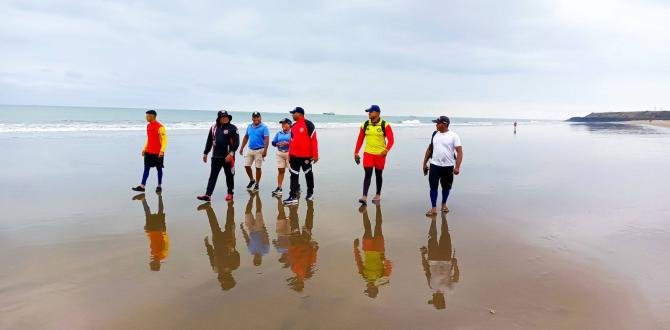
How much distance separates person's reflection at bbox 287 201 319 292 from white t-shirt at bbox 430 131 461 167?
98.1 inches

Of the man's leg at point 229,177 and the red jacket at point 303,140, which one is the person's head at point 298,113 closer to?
the red jacket at point 303,140

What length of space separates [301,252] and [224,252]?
96cm

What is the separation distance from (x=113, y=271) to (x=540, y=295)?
14.5 feet

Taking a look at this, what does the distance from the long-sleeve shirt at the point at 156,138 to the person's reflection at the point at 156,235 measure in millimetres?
1785

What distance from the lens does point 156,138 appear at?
8.84 metres

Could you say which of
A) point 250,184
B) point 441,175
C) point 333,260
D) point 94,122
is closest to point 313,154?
point 250,184

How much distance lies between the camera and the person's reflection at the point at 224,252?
13.2 feet

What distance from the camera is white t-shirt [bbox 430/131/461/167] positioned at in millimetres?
6777

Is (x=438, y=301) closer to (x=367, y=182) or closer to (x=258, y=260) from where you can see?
(x=258, y=260)

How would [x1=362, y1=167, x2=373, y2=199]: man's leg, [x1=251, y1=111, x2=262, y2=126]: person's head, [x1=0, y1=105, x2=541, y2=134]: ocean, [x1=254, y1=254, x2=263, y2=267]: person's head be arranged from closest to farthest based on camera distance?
1. [x1=254, y1=254, x2=263, y2=267]: person's head
2. [x1=362, y1=167, x2=373, y2=199]: man's leg
3. [x1=251, y1=111, x2=262, y2=126]: person's head
4. [x1=0, y1=105, x2=541, y2=134]: ocean

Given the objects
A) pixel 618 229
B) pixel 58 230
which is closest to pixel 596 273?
pixel 618 229

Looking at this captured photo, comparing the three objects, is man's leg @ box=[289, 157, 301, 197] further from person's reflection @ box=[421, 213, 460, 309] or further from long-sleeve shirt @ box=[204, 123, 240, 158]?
person's reflection @ box=[421, 213, 460, 309]

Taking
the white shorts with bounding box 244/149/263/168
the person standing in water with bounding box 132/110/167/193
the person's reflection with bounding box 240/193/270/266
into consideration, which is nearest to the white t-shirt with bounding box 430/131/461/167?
the person's reflection with bounding box 240/193/270/266

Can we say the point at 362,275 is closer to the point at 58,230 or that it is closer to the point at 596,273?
the point at 596,273
